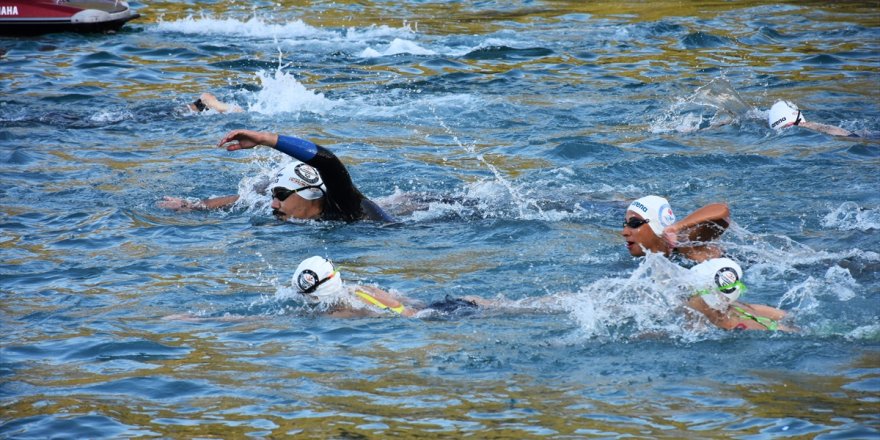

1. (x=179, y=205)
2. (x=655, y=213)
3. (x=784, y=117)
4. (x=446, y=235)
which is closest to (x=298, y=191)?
(x=446, y=235)

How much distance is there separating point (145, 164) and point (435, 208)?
4.09m

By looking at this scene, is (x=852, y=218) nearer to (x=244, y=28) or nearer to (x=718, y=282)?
(x=718, y=282)

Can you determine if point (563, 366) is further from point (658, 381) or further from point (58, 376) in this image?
point (58, 376)

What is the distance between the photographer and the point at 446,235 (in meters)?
10.2

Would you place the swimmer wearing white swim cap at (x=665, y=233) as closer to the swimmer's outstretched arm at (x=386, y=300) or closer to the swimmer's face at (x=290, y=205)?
the swimmer's outstretched arm at (x=386, y=300)

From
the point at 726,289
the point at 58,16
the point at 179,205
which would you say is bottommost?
the point at 179,205

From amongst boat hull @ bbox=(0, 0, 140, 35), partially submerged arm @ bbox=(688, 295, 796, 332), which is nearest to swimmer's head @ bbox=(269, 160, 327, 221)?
partially submerged arm @ bbox=(688, 295, 796, 332)

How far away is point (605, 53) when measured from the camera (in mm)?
19266

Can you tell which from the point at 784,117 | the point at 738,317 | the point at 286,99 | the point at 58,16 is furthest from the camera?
the point at 58,16

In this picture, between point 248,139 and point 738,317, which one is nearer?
point 738,317

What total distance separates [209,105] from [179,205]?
439 cm

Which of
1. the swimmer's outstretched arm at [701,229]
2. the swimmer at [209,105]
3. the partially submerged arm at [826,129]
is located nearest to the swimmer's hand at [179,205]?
the swimmer at [209,105]

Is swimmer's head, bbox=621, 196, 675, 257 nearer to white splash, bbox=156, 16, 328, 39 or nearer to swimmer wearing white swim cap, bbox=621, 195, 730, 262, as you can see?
swimmer wearing white swim cap, bbox=621, 195, 730, 262

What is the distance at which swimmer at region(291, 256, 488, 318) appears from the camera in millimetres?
7777
